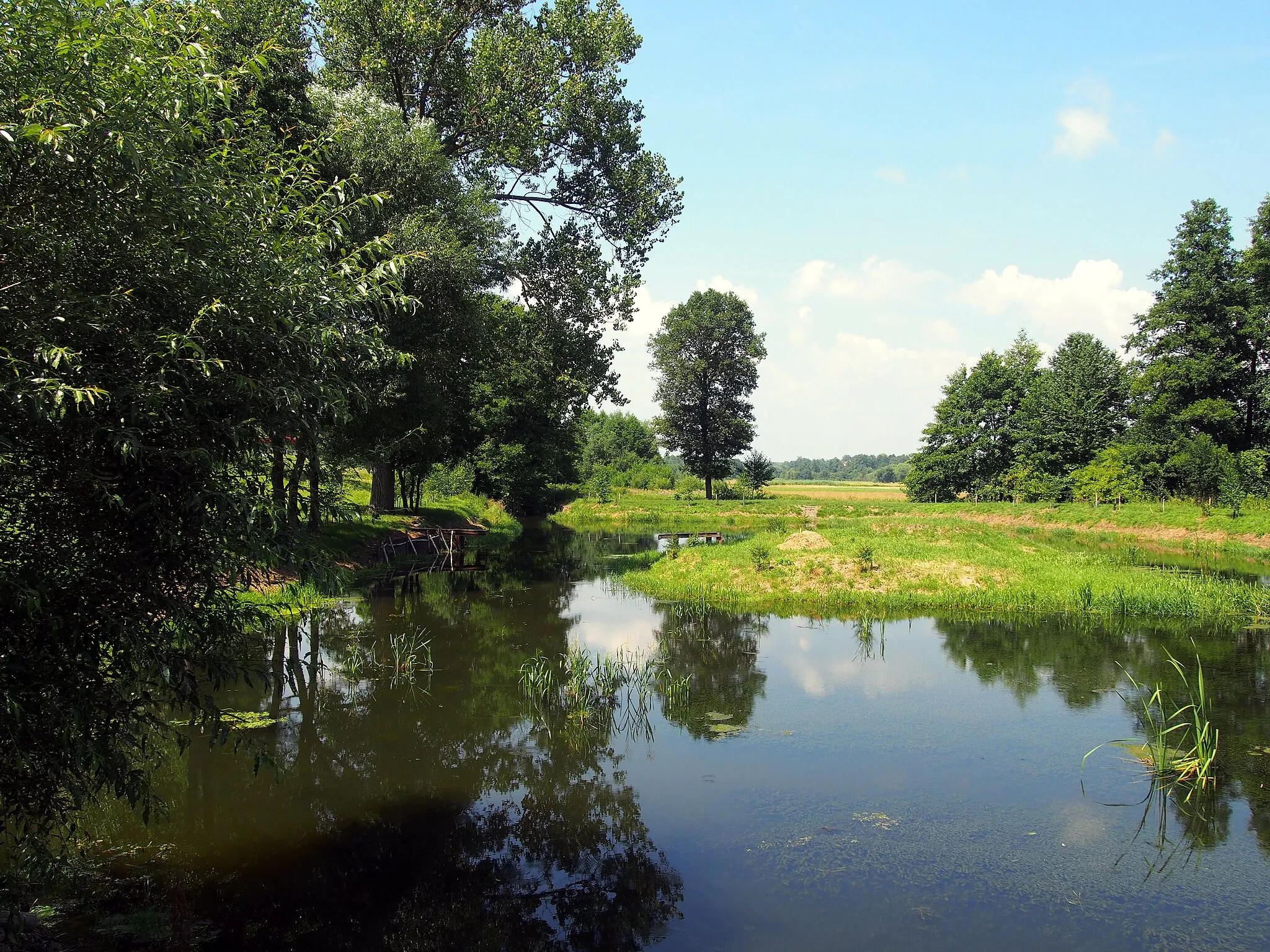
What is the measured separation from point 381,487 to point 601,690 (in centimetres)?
2211

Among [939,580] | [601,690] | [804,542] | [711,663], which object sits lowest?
[711,663]

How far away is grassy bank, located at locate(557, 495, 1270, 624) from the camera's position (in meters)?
21.2

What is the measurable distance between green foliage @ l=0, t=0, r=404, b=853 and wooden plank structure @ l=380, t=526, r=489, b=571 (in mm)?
24595

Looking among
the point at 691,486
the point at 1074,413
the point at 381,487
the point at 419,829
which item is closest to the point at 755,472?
the point at 691,486

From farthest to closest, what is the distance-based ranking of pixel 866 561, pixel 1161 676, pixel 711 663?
pixel 866 561 → pixel 711 663 → pixel 1161 676

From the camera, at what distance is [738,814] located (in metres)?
9.55

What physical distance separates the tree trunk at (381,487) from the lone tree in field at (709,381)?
1750 inches

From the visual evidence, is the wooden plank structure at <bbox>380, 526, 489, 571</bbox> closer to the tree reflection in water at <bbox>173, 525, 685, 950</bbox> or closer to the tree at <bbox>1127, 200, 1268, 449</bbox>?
the tree reflection in water at <bbox>173, 525, 685, 950</bbox>

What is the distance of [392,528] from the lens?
1314 inches

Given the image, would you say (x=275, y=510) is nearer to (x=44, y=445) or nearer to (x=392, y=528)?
(x=44, y=445)

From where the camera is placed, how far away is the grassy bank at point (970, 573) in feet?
69.6

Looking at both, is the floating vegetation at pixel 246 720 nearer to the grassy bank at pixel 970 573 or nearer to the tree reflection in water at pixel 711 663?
the tree reflection in water at pixel 711 663

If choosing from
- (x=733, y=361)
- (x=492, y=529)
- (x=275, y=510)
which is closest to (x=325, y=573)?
(x=275, y=510)

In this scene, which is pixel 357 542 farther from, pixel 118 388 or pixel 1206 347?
pixel 1206 347
